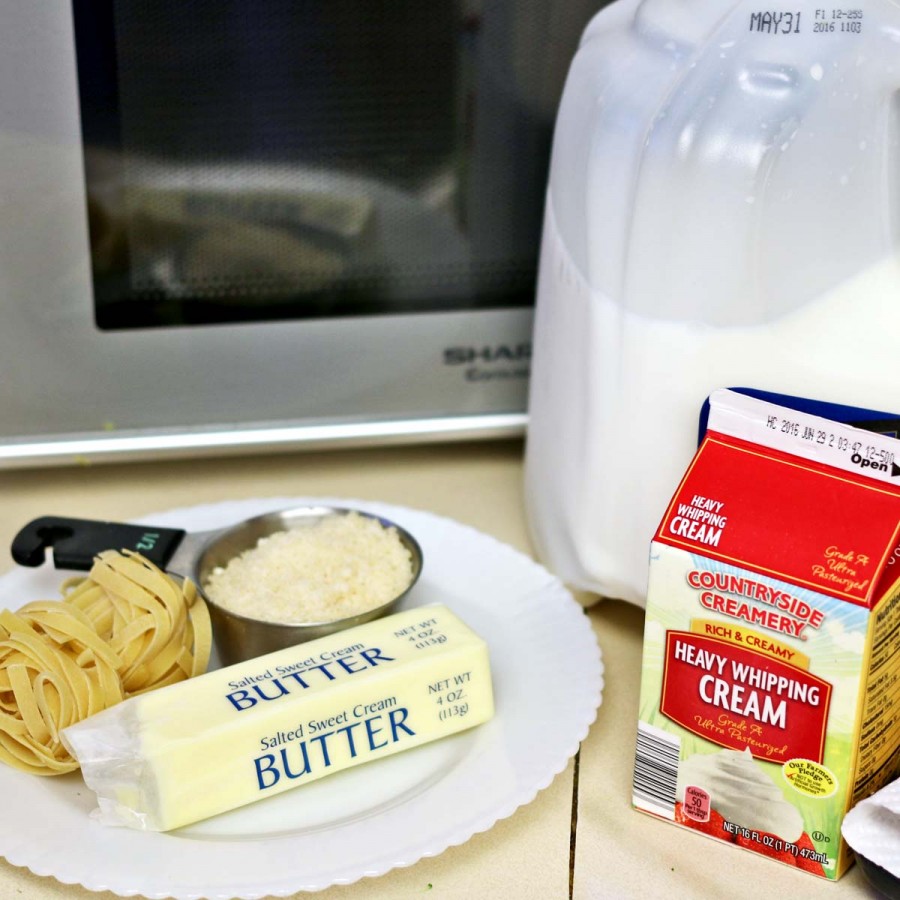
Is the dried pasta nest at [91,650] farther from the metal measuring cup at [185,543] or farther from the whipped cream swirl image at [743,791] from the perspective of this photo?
the whipped cream swirl image at [743,791]

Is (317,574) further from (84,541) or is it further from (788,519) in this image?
(788,519)

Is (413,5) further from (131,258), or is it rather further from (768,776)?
(768,776)

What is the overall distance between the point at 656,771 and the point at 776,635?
105 mm

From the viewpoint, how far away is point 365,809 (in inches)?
21.1

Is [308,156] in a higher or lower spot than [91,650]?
higher

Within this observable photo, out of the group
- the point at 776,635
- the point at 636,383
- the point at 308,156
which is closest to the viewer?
the point at 776,635

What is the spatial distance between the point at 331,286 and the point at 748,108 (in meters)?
0.33

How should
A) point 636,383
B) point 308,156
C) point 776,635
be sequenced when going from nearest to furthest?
point 776,635 < point 636,383 < point 308,156

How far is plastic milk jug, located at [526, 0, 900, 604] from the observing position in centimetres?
53

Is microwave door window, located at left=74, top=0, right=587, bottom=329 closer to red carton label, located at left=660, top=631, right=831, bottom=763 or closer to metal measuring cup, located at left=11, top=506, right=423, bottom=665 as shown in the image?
metal measuring cup, located at left=11, top=506, right=423, bottom=665

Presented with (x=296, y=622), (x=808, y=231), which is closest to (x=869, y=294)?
(x=808, y=231)

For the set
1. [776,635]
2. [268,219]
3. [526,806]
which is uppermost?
[268,219]

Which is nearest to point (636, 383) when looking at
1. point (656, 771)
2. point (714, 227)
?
point (714, 227)

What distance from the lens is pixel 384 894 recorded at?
0.50 meters
